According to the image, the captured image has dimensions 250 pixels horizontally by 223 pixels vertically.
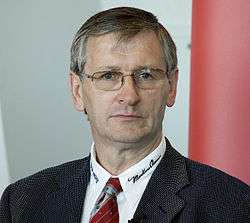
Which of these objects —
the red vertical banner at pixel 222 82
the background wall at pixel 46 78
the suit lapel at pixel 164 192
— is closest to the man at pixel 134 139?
the suit lapel at pixel 164 192

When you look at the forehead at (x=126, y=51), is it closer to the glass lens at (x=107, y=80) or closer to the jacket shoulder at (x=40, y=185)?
the glass lens at (x=107, y=80)

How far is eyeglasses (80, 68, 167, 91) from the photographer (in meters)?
1.31

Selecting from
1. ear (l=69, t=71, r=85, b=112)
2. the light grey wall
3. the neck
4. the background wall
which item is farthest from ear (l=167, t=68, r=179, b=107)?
the light grey wall

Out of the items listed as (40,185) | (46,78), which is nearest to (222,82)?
(40,185)

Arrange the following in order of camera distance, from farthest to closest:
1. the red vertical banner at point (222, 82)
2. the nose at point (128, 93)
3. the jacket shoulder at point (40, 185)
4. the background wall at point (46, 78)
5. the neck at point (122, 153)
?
the background wall at point (46, 78), the red vertical banner at point (222, 82), the jacket shoulder at point (40, 185), the neck at point (122, 153), the nose at point (128, 93)

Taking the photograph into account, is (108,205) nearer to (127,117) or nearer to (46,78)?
(127,117)

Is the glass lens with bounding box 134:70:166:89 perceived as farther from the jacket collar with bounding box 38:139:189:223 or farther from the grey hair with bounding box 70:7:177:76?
the jacket collar with bounding box 38:139:189:223

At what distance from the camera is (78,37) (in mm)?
1394

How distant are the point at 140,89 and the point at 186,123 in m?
1.08

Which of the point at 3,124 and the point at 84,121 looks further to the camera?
the point at 84,121

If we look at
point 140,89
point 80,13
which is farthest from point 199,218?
point 80,13

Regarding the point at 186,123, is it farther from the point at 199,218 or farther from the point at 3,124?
the point at 199,218

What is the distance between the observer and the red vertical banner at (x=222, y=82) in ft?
5.37

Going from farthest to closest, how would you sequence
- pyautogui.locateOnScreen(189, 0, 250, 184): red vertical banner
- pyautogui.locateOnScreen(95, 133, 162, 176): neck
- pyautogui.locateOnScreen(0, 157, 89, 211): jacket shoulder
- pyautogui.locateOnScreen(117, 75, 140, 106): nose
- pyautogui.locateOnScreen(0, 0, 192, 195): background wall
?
pyautogui.locateOnScreen(0, 0, 192, 195): background wall < pyautogui.locateOnScreen(189, 0, 250, 184): red vertical banner < pyautogui.locateOnScreen(0, 157, 89, 211): jacket shoulder < pyautogui.locateOnScreen(95, 133, 162, 176): neck < pyautogui.locateOnScreen(117, 75, 140, 106): nose
